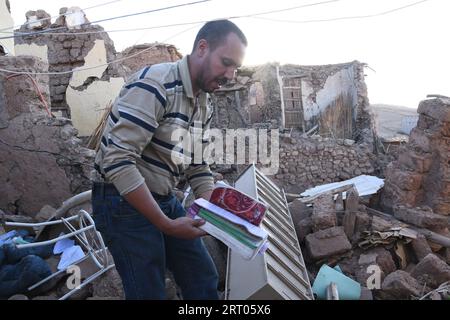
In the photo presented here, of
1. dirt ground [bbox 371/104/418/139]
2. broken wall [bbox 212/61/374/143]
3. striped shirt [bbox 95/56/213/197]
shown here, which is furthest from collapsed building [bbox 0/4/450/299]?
dirt ground [bbox 371/104/418/139]

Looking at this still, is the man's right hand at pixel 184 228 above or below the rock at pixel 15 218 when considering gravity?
above

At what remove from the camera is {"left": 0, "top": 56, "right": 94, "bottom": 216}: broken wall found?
18.0ft

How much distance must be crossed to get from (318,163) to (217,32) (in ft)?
31.9

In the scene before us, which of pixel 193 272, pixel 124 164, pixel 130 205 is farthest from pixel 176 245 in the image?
pixel 124 164

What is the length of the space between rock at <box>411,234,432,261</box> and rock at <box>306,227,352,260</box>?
968mm

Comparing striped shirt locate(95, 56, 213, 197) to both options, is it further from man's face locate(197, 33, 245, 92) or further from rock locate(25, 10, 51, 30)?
rock locate(25, 10, 51, 30)

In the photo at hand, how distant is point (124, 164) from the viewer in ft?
6.01

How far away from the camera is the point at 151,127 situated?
1.87m

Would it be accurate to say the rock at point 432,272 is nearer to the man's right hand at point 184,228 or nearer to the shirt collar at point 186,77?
the man's right hand at point 184,228

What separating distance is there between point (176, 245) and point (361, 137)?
439 inches

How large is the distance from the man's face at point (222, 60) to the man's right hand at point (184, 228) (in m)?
0.64

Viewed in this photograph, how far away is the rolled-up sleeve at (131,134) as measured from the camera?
6.02 feet

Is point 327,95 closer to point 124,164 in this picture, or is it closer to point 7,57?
point 7,57

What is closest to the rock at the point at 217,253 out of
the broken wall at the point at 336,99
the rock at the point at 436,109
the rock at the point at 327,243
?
the rock at the point at 327,243
